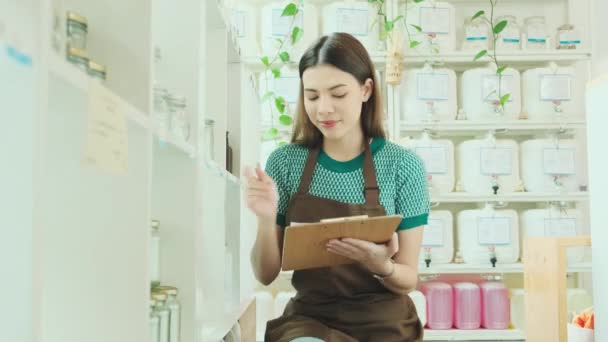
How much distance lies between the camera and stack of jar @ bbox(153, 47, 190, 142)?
1056mm

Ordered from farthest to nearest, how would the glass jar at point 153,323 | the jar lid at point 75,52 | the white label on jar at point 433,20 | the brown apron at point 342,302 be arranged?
the white label on jar at point 433,20 < the brown apron at point 342,302 < the glass jar at point 153,323 < the jar lid at point 75,52

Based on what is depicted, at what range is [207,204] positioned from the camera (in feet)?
5.78

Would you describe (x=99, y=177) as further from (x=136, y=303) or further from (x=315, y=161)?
(x=315, y=161)

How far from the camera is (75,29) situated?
75cm

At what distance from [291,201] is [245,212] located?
0.49 m

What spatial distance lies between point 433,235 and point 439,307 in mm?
448

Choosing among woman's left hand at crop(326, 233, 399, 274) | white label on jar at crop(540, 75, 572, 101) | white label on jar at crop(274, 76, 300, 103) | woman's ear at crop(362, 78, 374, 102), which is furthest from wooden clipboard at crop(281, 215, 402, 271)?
white label on jar at crop(540, 75, 572, 101)

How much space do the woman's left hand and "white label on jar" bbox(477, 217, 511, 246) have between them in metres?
2.45

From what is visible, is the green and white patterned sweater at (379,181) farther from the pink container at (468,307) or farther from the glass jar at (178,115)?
the pink container at (468,307)

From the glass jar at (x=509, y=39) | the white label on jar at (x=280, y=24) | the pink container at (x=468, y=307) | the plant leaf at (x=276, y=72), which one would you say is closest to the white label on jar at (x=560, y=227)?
the pink container at (x=468, y=307)

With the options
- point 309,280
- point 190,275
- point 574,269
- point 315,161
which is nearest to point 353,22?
point 574,269

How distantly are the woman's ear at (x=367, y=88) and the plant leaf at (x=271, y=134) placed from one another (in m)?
2.01

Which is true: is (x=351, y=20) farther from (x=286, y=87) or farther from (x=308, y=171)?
(x=308, y=171)

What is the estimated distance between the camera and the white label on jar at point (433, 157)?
396 centimetres
